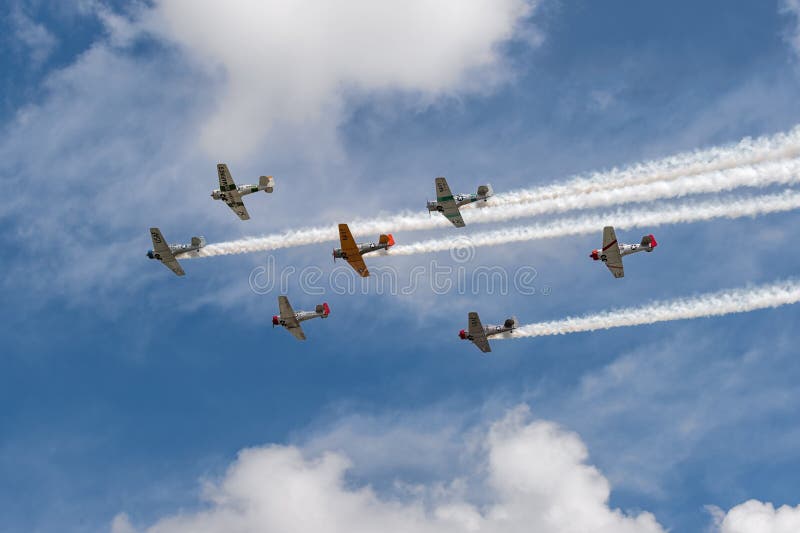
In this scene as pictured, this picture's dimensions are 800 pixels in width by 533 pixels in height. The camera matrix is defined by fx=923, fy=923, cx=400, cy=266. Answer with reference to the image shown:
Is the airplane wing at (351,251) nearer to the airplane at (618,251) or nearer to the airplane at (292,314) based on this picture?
the airplane at (292,314)

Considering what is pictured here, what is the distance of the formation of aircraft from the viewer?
2675 inches

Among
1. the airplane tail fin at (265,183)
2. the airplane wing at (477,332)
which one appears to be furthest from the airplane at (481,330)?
the airplane tail fin at (265,183)

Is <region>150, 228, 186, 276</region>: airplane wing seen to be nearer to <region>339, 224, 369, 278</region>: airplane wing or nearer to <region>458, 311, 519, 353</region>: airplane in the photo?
<region>339, 224, 369, 278</region>: airplane wing

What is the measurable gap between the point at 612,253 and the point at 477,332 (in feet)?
39.6

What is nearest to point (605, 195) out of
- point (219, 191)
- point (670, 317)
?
point (670, 317)

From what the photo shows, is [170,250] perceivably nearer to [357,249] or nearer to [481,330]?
[357,249]

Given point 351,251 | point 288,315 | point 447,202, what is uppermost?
point 447,202

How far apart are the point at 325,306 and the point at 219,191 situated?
12.2 m

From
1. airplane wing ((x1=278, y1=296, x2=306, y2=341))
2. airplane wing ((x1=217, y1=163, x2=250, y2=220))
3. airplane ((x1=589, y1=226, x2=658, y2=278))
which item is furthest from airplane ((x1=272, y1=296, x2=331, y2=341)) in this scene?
airplane ((x1=589, y1=226, x2=658, y2=278))

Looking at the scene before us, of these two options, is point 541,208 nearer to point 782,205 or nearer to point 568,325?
point 568,325

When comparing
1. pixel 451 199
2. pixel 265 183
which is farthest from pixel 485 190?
pixel 265 183

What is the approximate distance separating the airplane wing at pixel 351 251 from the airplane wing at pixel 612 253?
1784 centimetres

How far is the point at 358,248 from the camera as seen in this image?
6931 cm

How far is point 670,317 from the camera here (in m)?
61.1
